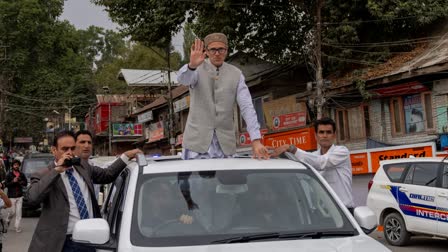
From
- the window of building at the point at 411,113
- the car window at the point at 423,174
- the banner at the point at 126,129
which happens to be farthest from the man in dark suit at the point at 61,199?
the banner at the point at 126,129

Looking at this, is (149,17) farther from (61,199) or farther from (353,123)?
(61,199)

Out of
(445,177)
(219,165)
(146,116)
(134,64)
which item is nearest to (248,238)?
(219,165)

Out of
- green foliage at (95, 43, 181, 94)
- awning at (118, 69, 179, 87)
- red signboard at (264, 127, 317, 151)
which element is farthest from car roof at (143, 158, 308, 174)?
green foliage at (95, 43, 181, 94)

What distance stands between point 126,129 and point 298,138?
3284cm

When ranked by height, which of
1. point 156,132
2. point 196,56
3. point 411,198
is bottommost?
point 411,198

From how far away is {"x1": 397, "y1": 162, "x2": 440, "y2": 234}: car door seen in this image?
33.3 ft

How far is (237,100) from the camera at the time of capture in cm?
472

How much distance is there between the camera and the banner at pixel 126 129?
52.4 m

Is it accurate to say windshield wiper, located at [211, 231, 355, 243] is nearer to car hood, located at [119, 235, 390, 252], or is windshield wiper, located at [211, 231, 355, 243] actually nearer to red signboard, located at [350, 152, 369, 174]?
car hood, located at [119, 235, 390, 252]

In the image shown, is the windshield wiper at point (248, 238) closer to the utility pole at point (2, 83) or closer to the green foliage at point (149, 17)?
the green foliage at point (149, 17)

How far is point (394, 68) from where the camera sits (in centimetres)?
1984

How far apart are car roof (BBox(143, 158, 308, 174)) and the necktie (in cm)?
68

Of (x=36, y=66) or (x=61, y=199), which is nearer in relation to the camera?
(x=61, y=199)

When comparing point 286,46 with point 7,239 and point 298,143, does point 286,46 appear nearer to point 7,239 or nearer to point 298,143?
point 298,143
